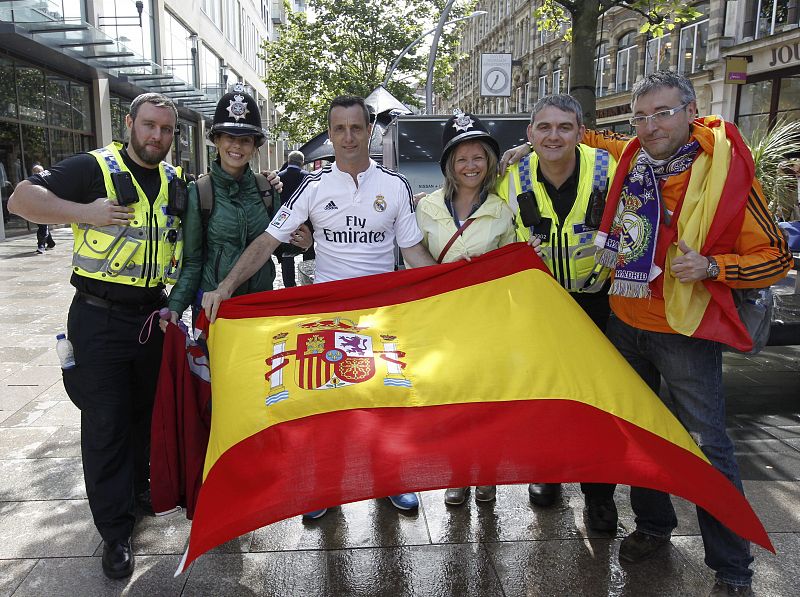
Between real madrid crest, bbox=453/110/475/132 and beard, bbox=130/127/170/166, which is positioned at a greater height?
real madrid crest, bbox=453/110/475/132

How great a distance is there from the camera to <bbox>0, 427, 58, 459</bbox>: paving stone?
4379mm

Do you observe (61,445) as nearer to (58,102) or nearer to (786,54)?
(58,102)

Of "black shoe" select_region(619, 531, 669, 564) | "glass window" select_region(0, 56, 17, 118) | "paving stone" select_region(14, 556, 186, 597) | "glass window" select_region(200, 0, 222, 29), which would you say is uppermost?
"glass window" select_region(200, 0, 222, 29)

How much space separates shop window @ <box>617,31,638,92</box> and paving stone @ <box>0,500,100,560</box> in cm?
2907

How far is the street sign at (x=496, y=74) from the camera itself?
15.3 meters

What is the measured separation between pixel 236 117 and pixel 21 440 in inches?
114

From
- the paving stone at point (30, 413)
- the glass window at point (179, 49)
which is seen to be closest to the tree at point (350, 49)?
the glass window at point (179, 49)

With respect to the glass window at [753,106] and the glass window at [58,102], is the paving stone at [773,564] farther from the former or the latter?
the glass window at [58,102]

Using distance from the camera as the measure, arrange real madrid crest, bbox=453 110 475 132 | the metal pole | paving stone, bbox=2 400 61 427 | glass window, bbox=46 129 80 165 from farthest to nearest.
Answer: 1. the metal pole
2. glass window, bbox=46 129 80 165
3. paving stone, bbox=2 400 61 427
4. real madrid crest, bbox=453 110 475 132

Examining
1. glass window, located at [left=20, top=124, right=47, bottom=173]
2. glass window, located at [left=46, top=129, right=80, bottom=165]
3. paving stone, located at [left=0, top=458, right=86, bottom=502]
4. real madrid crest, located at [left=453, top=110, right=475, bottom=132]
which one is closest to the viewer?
real madrid crest, located at [left=453, top=110, right=475, bottom=132]

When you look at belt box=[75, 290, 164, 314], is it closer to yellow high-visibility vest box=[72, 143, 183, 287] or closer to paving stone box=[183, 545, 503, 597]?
yellow high-visibility vest box=[72, 143, 183, 287]

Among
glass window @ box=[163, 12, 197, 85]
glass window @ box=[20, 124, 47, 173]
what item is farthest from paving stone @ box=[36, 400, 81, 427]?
glass window @ box=[163, 12, 197, 85]

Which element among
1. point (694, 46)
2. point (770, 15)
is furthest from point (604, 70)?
point (770, 15)

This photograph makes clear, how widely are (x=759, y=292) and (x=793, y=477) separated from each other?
6.33 ft
